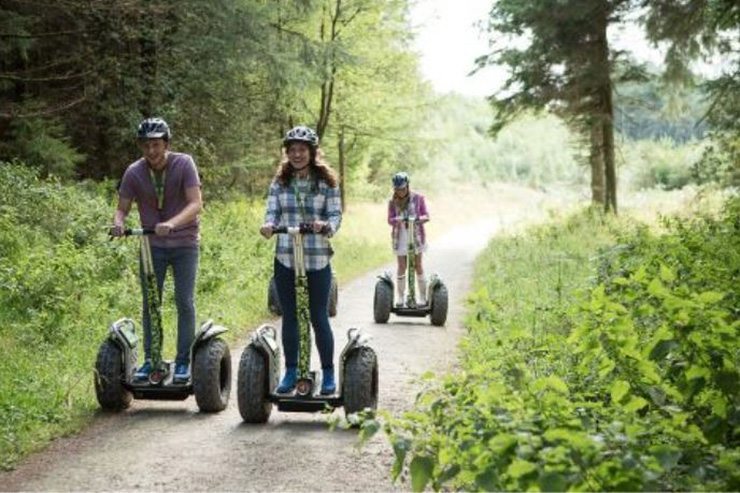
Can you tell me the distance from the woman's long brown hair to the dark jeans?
69 cm

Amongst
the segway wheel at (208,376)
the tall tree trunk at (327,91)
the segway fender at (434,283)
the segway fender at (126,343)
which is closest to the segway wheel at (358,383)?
the segway wheel at (208,376)

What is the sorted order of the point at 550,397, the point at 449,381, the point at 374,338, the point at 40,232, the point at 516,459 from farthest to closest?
the point at 40,232, the point at 374,338, the point at 449,381, the point at 550,397, the point at 516,459

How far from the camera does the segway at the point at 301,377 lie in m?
6.64

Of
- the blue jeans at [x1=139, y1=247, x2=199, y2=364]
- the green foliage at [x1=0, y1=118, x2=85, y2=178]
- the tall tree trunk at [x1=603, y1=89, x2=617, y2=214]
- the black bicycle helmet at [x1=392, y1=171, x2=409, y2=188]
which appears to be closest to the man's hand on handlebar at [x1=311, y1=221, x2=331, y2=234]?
the blue jeans at [x1=139, y1=247, x2=199, y2=364]

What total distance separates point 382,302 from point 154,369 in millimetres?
5532

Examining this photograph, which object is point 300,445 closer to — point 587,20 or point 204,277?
point 204,277

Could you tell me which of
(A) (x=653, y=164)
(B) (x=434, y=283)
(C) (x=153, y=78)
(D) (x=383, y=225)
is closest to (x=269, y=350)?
(B) (x=434, y=283)

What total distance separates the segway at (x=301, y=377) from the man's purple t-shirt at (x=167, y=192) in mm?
1114

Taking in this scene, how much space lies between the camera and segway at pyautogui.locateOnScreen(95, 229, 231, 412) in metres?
7.08

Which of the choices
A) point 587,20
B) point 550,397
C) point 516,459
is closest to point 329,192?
point 550,397

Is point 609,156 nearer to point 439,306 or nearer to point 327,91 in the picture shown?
point 327,91

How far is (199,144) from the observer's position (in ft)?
61.8

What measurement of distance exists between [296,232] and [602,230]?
16242mm

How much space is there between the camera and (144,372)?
23.8 ft
